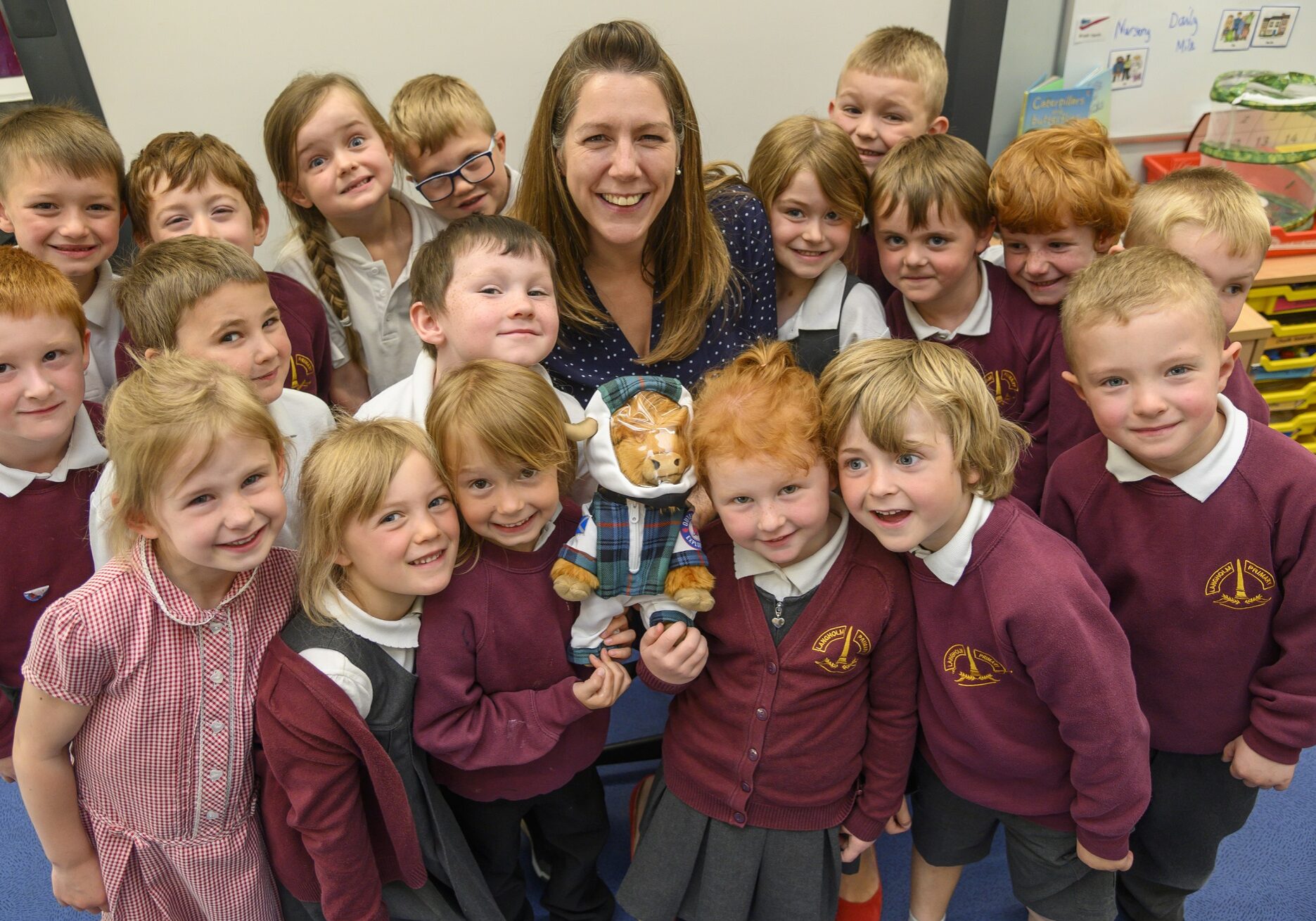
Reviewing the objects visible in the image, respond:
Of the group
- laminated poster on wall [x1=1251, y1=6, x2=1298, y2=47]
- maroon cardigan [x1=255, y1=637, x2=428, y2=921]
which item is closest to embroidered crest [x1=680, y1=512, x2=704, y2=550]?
maroon cardigan [x1=255, y1=637, x2=428, y2=921]

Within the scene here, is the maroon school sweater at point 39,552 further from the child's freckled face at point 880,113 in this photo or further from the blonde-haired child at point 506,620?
the child's freckled face at point 880,113

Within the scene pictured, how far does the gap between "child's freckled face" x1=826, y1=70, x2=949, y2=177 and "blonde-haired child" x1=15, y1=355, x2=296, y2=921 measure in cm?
163

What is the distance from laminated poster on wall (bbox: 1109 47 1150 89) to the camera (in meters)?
3.32

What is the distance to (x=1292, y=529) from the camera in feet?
4.53

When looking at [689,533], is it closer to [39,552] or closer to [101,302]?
[39,552]

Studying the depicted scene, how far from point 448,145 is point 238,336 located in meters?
0.75

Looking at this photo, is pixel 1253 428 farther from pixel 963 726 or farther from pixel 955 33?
pixel 955 33

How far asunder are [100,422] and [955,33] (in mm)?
2966

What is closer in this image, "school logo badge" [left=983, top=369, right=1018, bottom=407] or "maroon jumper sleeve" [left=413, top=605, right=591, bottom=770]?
"maroon jumper sleeve" [left=413, top=605, right=591, bottom=770]

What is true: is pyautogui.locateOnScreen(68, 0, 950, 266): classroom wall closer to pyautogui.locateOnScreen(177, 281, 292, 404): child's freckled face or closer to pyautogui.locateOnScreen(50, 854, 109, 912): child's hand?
pyautogui.locateOnScreen(177, 281, 292, 404): child's freckled face

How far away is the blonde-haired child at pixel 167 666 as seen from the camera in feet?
4.28

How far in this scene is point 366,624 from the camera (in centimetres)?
144

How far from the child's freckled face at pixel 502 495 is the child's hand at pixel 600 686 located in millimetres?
240

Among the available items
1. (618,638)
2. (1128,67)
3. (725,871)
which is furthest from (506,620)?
(1128,67)
